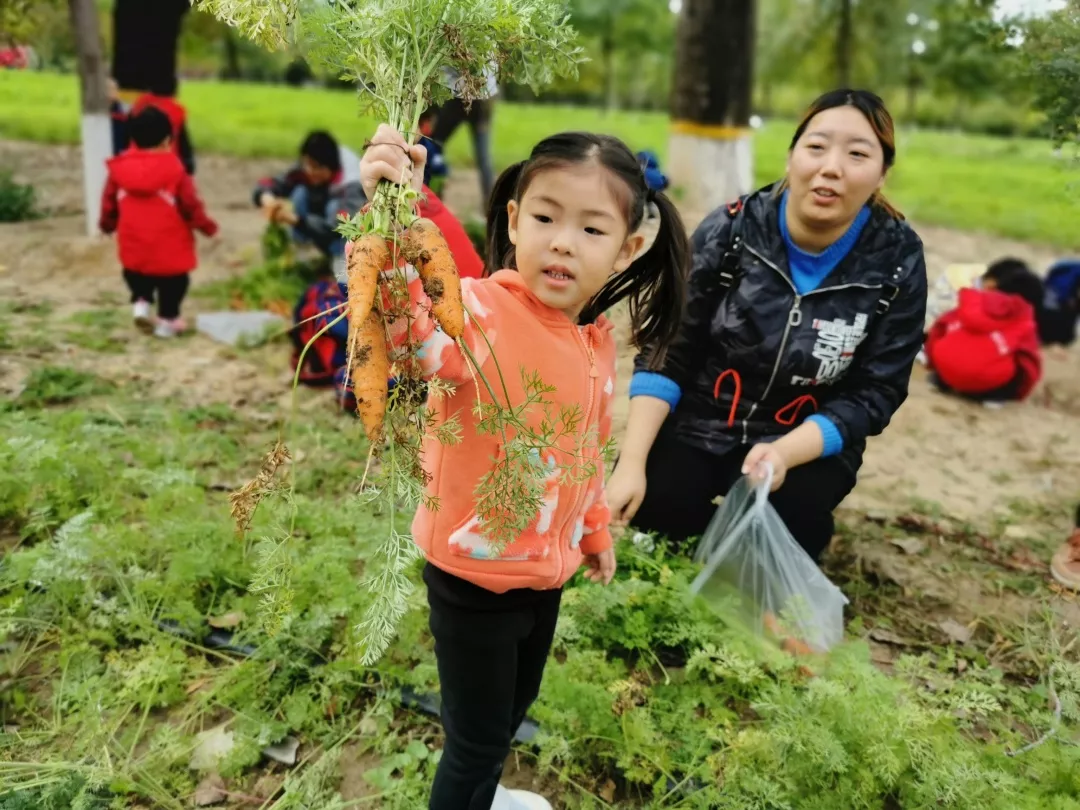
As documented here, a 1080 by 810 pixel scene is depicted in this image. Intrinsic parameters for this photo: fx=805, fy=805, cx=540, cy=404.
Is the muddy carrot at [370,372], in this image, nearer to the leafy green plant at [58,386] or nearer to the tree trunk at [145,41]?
the leafy green plant at [58,386]

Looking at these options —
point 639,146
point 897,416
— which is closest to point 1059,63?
point 897,416

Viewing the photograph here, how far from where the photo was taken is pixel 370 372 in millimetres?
1233

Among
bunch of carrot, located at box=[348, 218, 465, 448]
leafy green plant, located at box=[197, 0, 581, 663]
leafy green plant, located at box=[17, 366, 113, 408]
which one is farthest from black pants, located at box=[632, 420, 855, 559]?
leafy green plant, located at box=[17, 366, 113, 408]

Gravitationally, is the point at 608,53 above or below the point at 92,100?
above

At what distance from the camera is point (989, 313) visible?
5.17m

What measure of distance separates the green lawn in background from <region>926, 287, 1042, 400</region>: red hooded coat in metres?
0.73

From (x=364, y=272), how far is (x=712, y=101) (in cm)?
632

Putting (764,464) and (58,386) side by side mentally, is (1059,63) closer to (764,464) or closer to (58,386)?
(764,464)

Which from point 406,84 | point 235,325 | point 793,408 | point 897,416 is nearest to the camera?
point 406,84

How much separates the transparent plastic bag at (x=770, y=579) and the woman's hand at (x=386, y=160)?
1613 millimetres

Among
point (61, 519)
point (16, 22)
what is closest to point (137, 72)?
point (16, 22)

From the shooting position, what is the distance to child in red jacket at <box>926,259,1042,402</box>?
517 cm

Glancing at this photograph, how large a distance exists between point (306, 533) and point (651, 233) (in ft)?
8.51

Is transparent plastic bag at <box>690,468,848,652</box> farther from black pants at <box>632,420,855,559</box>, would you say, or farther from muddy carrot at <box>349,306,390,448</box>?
muddy carrot at <box>349,306,390,448</box>
